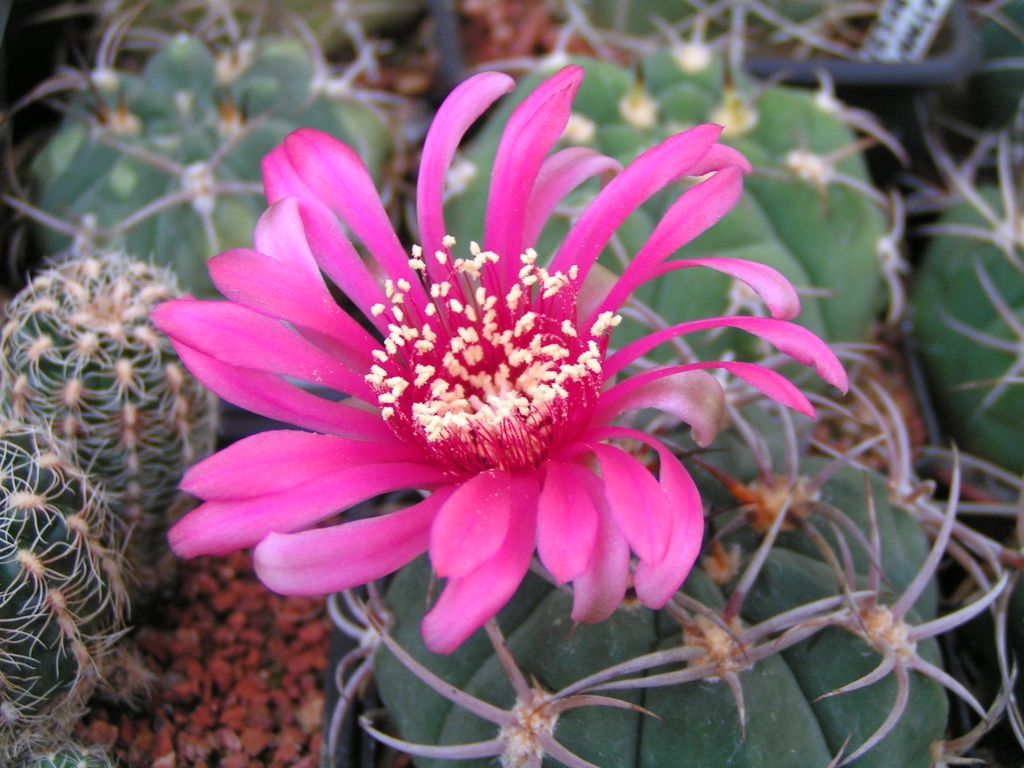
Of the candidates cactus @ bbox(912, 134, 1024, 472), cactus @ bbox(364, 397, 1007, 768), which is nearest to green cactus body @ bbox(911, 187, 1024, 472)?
cactus @ bbox(912, 134, 1024, 472)

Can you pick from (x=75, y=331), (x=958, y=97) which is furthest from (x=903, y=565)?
(x=958, y=97)

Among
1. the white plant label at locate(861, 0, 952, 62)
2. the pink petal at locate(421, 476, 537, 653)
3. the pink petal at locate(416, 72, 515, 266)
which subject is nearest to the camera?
the pink petal at locate(421, 476, 537, 653)

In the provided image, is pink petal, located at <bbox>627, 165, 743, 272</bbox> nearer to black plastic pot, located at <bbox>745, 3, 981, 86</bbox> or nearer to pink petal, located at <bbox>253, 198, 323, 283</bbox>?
pink petal, located at <bbox>253, 198, 323, 283</bbox>

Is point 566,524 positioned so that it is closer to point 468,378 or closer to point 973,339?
point 468,378

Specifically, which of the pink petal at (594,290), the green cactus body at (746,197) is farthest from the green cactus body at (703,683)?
the green cactus body at (746,197)

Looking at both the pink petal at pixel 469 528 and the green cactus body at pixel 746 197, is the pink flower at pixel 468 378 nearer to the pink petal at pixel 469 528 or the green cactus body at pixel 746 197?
the pink petal at pixel 469 528

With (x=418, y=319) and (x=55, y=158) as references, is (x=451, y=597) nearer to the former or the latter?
(x=418, y=319)

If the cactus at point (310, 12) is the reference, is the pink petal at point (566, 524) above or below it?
above
